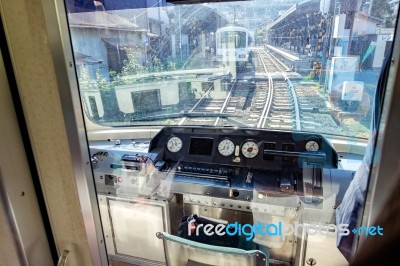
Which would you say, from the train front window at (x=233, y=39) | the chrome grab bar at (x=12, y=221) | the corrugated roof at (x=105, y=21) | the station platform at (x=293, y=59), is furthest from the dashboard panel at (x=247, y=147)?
the chrome grab bar at (x=12, y=221)

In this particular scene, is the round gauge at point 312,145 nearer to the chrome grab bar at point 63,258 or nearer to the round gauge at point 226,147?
the round gauge at point 226,147

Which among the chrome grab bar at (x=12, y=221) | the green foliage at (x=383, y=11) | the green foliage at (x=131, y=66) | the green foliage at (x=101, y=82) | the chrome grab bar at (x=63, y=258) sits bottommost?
the chrome grab bar at (x=63, y=258)

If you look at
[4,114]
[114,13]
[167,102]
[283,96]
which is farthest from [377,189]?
[167,102]

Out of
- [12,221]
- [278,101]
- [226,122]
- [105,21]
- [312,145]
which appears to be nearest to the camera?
[12,221]

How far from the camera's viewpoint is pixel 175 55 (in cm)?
187

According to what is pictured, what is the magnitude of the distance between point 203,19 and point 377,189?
1355mm

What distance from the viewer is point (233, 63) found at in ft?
5.92

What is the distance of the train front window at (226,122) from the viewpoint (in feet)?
4.49

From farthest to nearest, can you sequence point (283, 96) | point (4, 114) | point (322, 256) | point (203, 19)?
point (283, 96) → point (203, 19) → point (322, 256) → point (4, 114)

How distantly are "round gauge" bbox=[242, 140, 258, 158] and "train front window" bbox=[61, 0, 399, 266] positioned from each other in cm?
1

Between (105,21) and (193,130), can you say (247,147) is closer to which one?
(193,130)

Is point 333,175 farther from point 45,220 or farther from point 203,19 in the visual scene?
point 45,220

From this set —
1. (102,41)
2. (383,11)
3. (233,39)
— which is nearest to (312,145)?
(233,39)

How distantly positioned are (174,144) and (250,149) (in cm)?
56
